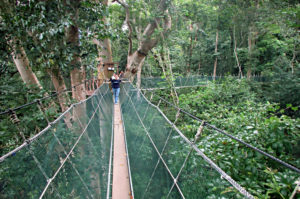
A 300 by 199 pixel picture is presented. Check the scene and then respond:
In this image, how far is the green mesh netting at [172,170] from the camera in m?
1.51

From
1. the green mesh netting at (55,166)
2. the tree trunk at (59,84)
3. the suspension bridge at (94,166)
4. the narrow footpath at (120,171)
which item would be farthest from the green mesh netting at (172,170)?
the tree trunk at (59,84)

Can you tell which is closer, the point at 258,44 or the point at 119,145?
the point at 119,145

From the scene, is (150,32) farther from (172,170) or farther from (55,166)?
(55,166)

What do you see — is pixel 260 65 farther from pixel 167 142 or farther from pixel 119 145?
pixel 167 142

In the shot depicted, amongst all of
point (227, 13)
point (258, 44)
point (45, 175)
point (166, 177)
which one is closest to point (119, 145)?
point (166, 177)

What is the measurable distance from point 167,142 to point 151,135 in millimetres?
823

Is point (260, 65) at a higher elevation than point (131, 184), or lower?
higher

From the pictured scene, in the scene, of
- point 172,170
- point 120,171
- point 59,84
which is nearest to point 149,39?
point 59,84

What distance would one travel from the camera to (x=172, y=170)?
2.14m

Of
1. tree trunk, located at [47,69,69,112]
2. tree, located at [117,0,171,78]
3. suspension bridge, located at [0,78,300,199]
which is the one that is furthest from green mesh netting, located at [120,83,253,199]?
tree, located at [117,0,171,78]

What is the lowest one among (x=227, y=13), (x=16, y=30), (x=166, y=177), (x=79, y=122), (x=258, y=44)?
(x=166, y=177)

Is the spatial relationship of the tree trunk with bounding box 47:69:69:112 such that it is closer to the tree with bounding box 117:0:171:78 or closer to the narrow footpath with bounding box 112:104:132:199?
the narrow footpath with bounding box 112:104:132:199

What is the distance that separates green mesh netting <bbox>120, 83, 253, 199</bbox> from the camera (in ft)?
4.95

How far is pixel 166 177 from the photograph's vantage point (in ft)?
7.54
